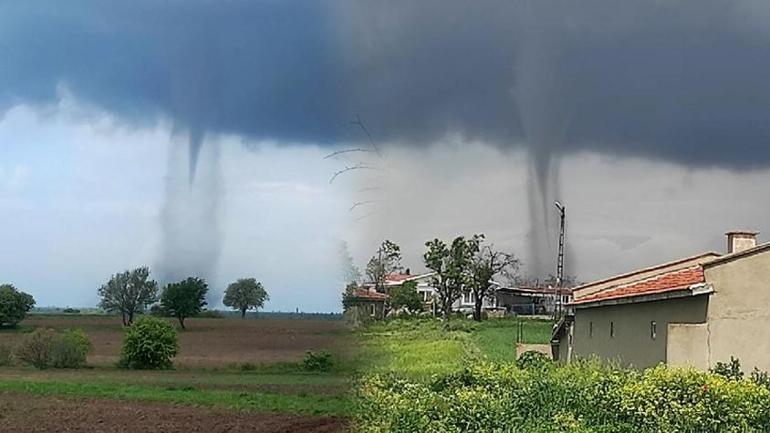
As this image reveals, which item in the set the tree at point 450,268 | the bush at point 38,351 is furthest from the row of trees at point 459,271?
the bush at point 38,351

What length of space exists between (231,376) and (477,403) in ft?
117

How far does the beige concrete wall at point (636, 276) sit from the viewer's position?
86.4 ft

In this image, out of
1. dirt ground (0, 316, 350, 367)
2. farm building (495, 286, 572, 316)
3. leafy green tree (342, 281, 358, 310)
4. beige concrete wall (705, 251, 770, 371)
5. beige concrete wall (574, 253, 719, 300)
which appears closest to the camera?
leafy green tree (342, 281, 358, 310)

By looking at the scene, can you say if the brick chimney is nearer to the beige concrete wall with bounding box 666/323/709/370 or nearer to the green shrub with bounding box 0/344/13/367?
the beige concrete wall with bounding box 666/323/709/370

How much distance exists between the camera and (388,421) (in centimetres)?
1148

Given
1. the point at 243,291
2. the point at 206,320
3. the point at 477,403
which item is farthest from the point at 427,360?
the point at 206,320

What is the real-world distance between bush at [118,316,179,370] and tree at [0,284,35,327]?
854cm

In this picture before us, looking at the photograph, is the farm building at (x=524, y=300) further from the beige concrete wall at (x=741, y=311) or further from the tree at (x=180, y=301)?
the beige concrete wall at (x=741, y=311)

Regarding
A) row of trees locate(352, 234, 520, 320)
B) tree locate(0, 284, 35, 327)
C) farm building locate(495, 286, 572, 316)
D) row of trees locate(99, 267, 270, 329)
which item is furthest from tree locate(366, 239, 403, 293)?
tree locate(0, 284, 35, 327)

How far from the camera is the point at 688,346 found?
19.6 meters

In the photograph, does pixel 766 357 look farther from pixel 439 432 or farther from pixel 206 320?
pixel 206 320

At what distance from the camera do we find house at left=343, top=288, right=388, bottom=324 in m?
8.49

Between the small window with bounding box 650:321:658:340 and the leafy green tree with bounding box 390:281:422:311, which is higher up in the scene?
the leafy green tree with bounding box 390:281:422:311

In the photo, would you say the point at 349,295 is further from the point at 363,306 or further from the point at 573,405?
the point at 573,405
